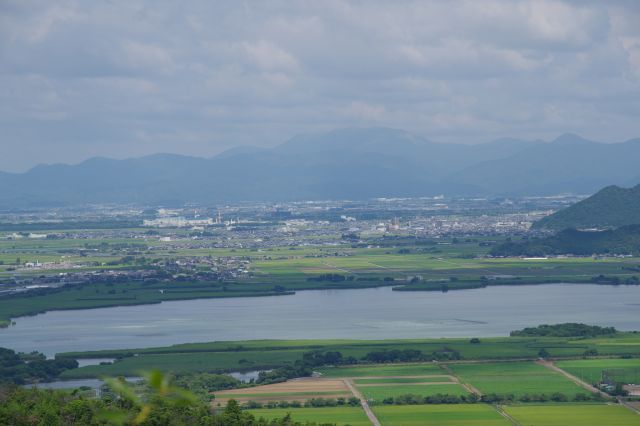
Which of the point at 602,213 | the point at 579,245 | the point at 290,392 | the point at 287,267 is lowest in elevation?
the point at 290,392

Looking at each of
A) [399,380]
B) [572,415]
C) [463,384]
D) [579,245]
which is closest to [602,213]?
[579,245]

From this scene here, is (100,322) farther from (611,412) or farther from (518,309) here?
(611,412)

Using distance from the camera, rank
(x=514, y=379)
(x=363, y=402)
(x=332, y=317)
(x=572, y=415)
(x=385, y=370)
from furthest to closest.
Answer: (x=332, y=317), (x=385, y=370), (x=514, y=379), (x=363, y=402), (x=572, y=415)

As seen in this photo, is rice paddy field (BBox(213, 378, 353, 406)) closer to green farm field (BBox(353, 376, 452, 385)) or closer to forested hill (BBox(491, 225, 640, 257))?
green farm field (BBox(353, 376, 452, 385))

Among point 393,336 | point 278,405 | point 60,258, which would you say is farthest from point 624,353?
point 60,258

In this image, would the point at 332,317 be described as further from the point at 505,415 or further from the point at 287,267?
the point at 287,267

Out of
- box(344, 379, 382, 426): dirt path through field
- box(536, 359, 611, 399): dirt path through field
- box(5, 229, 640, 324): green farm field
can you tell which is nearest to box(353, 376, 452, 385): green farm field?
box(344, 379, 382, 426): dirt path through field
